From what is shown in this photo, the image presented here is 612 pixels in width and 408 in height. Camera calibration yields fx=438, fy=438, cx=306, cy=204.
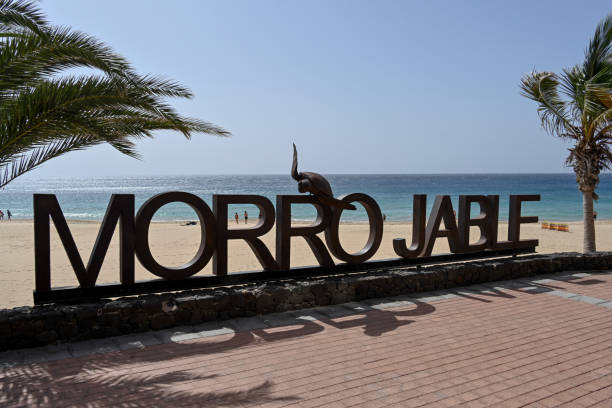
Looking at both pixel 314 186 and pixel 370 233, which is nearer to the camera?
pixel 314 186

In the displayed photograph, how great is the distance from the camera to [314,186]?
8.92 meters

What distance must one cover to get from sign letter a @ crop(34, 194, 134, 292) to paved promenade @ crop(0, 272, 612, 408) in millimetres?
1093

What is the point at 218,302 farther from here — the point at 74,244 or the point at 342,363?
the point at 342,363

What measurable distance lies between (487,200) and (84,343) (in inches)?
374

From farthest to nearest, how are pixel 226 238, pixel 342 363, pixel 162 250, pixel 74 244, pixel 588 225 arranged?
Answer: 1. pixel 162 250
2. pixel 588 225
3. pixel 226 238
4. pixel 74 244
5. pixel 342 363

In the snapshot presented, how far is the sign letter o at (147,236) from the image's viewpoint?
721 centimetres

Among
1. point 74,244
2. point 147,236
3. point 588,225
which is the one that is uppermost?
point 147,236

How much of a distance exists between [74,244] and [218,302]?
2.40 m

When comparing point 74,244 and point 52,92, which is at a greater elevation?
→ point 52,92

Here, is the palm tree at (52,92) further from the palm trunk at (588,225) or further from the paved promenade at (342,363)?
the palm trunk at (588,225)

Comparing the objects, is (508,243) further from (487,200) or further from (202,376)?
(202,376)

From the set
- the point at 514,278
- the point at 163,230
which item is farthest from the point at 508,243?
the point at 163,230

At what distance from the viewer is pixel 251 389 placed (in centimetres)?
493

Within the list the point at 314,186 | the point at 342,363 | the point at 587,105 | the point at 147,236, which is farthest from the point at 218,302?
the point at 587,105
